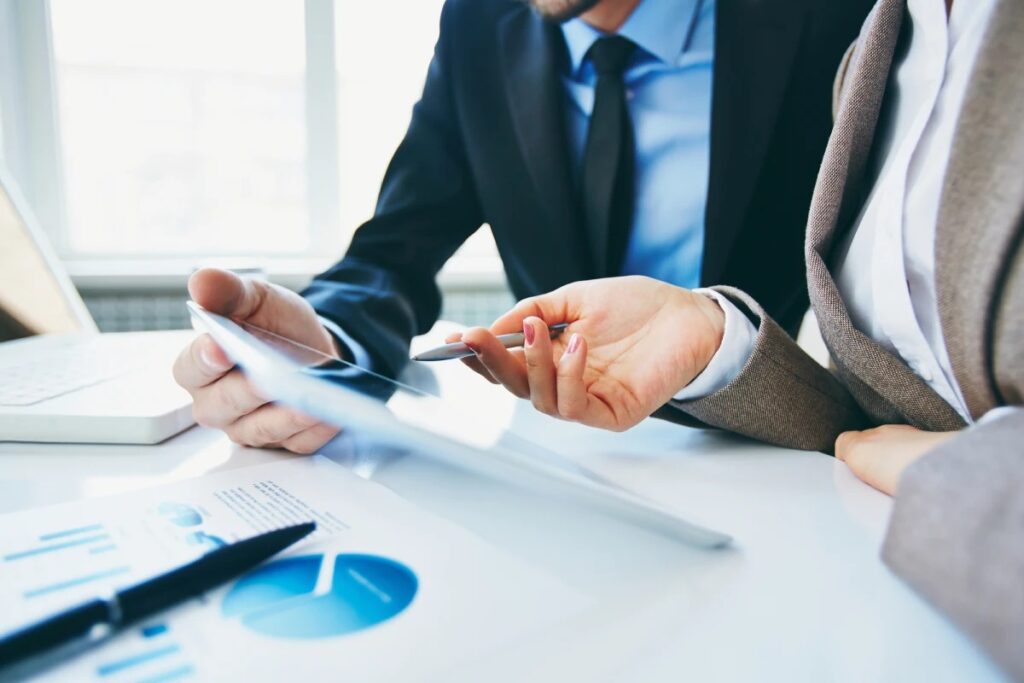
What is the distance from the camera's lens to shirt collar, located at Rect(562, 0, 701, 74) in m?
0.83

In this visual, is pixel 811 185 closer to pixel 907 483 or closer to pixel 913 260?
pixel 913 260

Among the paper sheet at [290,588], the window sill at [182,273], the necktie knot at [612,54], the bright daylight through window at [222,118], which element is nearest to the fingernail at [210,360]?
the paper sheet at [290,588]

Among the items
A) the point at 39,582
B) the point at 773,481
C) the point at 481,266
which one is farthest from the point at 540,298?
the point at 481,266

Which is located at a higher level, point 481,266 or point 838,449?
point 838,449

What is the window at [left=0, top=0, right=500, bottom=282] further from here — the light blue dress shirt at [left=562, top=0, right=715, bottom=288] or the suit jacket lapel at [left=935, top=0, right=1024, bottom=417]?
the suit jacket lapel at [left=935, top=0, right=1024, bottom=417]

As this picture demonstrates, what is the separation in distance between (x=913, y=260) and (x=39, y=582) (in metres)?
0.47

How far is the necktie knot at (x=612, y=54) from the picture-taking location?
2.66 ft

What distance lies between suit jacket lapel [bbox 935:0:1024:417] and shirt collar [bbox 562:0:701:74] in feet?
2.08

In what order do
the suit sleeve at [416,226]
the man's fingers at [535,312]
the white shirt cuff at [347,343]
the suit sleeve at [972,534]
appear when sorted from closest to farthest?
the suit sleeve at [972,534] < the man's fingers at [535,312] < the white shirt cuff at [347,343] < the suit sleeve at [416,226]

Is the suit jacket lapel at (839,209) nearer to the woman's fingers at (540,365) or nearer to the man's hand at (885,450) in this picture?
the man's hand at (885,450)

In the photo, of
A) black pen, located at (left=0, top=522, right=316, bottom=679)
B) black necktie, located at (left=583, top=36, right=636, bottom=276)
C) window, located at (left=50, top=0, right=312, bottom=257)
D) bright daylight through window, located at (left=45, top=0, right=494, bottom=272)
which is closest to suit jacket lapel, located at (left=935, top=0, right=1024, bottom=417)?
black pen, located at (left=0, top=522, right=316, bottom=679)

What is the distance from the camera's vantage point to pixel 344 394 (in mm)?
288

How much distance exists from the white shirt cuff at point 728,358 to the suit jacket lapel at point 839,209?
6cm

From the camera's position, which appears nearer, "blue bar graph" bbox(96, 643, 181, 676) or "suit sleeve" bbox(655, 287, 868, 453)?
"blue bar graph" bbox(96, 643, 181, 676)
